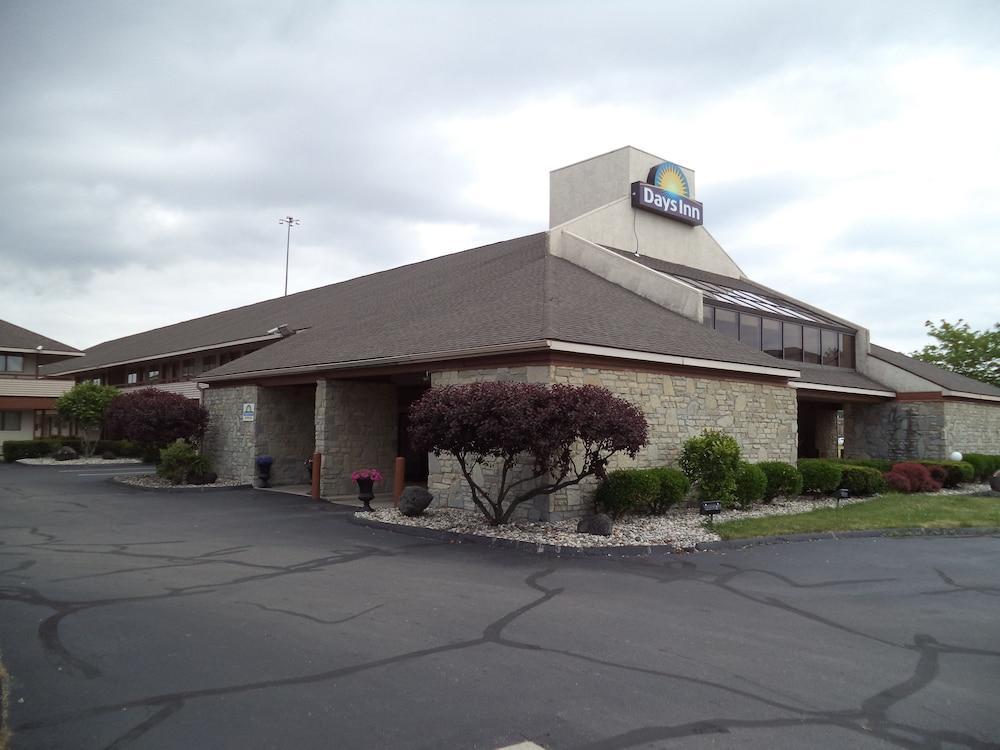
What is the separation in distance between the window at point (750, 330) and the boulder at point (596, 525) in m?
9.99

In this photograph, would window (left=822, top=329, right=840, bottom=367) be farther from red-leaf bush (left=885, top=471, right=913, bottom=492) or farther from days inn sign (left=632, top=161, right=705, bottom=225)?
days inn sign (left=632, top=161, right=705, bottom=225)

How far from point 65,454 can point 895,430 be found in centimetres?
3390

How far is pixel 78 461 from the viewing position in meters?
31.6

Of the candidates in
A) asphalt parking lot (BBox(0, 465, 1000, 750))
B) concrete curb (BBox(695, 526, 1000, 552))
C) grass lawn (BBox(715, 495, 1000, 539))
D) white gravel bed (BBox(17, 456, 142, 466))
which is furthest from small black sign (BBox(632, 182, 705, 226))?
white gravel bed (BBox(17, 456, 142, 466))

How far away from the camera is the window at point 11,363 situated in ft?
129

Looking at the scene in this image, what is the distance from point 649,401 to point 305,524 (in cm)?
714

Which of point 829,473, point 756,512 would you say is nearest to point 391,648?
point 756,512

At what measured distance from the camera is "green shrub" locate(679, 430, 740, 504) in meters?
14.2

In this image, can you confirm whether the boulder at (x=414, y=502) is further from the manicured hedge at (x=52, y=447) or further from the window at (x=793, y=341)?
the manicured hedge at (x=52, y=447)

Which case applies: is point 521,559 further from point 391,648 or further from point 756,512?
point 756,512

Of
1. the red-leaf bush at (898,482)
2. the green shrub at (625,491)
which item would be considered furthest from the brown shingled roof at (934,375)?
the green shrub at (625,491)

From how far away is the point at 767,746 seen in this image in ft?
14.4

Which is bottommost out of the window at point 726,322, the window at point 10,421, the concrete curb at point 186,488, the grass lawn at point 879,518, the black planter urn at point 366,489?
the concrete curb at point 186,488

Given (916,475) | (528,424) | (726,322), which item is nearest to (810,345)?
(726,322)
